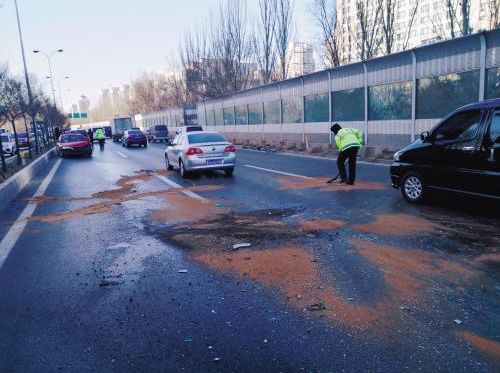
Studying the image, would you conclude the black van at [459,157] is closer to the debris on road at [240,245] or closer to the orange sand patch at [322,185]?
A: the orange sand patch at [322,185]

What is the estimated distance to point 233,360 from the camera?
3086 mm

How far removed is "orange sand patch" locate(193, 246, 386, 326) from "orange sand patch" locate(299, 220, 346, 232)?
41.0 inches

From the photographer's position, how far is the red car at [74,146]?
2750 cm

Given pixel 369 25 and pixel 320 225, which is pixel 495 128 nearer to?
pixel 320 225

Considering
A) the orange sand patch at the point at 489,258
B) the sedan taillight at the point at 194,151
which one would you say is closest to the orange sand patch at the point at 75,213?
the sedan taillight at the point at 194,151

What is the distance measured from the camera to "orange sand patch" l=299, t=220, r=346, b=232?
6668 mm

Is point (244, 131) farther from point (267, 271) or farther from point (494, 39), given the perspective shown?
point (267, 271)

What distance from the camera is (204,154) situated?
1345 cm

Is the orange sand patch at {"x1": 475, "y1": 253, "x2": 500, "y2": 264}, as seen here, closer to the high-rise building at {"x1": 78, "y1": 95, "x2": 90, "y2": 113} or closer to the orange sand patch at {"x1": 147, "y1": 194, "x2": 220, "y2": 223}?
the orange sand patch at {"x1": 147, "y1": 194, "x2": 220, "y2": 223}

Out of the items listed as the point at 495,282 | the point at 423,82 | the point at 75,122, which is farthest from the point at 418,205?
the point at 75,122

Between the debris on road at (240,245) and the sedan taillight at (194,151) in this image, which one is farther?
the sedan taillight at (194,151)

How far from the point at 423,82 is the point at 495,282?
553 inches

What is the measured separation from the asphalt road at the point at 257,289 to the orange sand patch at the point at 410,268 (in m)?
0.02

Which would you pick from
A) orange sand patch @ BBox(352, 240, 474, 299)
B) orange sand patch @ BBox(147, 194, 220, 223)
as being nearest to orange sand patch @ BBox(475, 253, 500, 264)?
orange sand patch @ BBox(352, 240, 474, 299)
